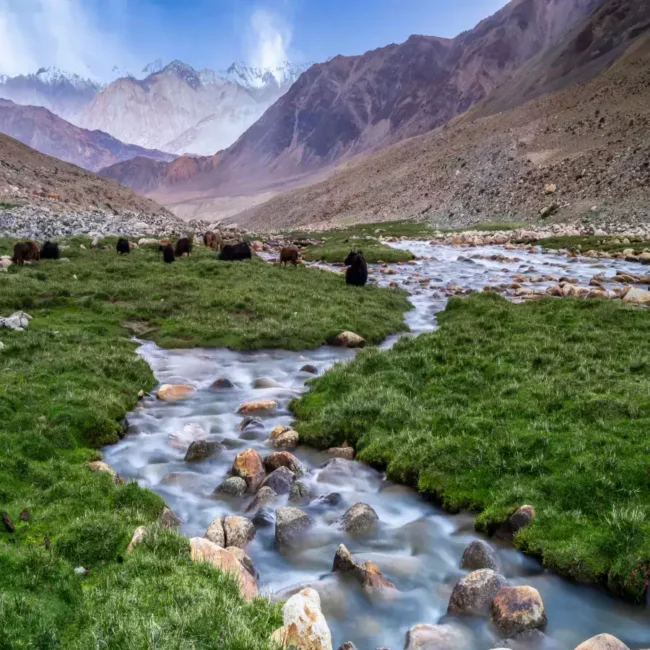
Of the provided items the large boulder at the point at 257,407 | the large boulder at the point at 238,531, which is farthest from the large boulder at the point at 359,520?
the large boulder at the point at 257,407

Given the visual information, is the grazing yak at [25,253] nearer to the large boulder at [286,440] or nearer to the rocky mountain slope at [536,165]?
the large boulder at [286,440]

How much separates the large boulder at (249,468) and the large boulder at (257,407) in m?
2.79

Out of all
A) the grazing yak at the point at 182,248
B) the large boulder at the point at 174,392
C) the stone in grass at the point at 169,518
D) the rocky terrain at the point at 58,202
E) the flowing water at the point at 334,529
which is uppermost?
the rocky terrain at the point at 58,202

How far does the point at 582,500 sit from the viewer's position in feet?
26.1

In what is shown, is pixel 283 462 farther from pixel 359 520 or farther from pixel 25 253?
pixel 25 253

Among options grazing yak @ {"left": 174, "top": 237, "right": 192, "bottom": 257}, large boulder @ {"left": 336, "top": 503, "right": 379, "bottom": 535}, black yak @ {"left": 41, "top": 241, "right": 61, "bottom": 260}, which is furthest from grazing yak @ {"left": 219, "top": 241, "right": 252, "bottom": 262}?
large boulder @ {"left": 336, "top": 503, "right": 379, "bottom": 535}

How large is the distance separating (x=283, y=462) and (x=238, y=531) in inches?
89.1

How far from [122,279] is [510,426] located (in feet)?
65.9

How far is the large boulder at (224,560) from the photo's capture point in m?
6.40

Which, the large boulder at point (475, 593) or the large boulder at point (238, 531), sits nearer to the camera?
the large boulder at point (475, 593)

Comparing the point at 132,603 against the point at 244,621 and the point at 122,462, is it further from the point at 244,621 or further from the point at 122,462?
the point at 122,462

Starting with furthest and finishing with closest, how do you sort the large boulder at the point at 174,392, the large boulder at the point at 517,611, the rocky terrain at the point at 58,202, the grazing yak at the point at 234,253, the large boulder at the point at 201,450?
the rocky terrain at the point at 58,202 → the grazing yak at the point at 234,253 → the large boulder at the point at 174,392 → the large boulder at the point at 201,450 → the large boulder at the point at 517,611

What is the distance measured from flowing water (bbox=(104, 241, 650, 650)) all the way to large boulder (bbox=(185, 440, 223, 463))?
0.48ft

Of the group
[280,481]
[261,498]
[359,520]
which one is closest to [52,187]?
[280,481]
